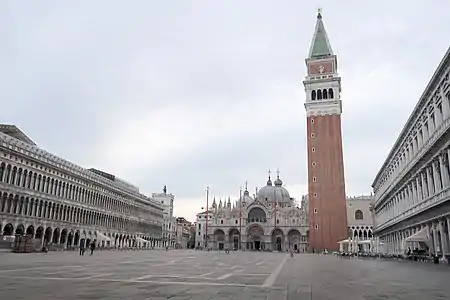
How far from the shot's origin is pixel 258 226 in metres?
114

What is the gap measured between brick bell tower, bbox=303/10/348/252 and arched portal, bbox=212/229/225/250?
4223 centimetres

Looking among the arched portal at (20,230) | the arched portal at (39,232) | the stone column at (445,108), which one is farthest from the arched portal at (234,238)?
the stone column at (445,108)

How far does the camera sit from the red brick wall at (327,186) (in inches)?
3120

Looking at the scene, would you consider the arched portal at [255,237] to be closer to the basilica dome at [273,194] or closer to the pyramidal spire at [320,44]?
the basilica dome at [273,194]

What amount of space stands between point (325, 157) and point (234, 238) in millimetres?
47405

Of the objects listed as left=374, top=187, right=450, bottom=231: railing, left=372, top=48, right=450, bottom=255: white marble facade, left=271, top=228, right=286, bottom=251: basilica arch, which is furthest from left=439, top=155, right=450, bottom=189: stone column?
left=271, top=228, right=286, bottom=251: basilica arch

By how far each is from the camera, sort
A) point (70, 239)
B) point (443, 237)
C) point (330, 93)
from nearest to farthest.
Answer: point (443, 237) < point (70, 239) < point (330, 93)

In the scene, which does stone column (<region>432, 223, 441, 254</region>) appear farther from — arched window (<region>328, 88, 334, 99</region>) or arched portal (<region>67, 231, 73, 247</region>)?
arched window (<region>328, 88, 334, 99</region>)

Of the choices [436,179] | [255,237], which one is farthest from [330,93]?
[436,179]

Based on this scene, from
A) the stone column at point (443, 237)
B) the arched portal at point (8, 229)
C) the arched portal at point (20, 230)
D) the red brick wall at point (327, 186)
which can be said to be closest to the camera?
the stone column at point (443, 237)

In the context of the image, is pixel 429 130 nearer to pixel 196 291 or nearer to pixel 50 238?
pixel 196 291

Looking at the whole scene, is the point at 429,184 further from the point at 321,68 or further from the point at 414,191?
the point at 321,68

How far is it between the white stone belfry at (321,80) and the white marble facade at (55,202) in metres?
46.3

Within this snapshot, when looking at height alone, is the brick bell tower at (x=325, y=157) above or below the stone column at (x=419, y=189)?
above
